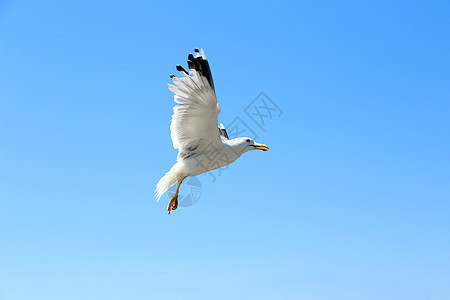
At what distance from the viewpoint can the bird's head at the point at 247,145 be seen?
10.6m

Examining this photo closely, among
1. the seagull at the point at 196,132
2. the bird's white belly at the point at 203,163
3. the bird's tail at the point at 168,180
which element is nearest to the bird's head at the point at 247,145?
the seagull at the point at 196,132

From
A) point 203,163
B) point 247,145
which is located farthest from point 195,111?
point 247,145

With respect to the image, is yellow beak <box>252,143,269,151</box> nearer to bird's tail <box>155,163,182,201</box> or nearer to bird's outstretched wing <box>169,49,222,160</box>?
bird's outstretched wing <box>169,49,222,160</box>

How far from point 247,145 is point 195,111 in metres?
1.53

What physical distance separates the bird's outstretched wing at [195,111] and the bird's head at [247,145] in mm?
541

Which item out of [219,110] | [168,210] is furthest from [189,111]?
[168,210]

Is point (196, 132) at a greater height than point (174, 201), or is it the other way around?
point (196, 132)

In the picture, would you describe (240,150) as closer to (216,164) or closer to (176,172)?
(216,164)

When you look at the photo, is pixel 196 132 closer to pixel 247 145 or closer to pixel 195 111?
pixel 195 111

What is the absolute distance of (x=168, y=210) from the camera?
10.3m

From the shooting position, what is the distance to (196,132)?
10250mm

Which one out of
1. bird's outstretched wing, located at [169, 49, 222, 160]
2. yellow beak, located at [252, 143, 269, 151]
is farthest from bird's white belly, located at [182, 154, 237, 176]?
yellow beak, located at [252, 143, 269, 151]

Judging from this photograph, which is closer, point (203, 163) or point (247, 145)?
point (203, 163)

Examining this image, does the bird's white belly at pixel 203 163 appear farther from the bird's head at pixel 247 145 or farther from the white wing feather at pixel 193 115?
the bird's head at pixel 247 145
